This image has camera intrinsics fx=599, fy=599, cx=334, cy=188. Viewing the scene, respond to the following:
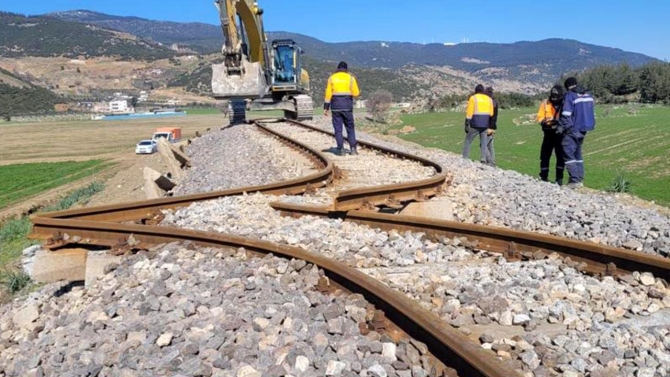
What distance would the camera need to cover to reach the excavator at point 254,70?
19672mm

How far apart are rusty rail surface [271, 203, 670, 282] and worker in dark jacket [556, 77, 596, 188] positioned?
18.7 ft

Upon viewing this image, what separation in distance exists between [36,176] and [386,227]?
94.3ft

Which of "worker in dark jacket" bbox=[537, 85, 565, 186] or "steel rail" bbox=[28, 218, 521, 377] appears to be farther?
"worker in dark jacket" bbox=[537, 85, 565, 186]

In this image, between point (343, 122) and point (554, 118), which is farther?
point (343, 122)

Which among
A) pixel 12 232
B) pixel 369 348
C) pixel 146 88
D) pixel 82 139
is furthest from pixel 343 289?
pixel 146 88

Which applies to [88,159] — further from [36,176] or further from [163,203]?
[163,203]

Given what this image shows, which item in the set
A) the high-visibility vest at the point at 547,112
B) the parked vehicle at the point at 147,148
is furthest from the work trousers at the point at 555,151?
the parked vehicle at the point at 147,148

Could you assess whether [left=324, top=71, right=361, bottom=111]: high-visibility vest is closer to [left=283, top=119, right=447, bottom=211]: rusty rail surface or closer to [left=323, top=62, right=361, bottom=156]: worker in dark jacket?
[left=323, top=62, right=361, bottom=156]: worker in dark jacket

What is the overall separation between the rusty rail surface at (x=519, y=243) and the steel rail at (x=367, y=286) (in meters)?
1.44

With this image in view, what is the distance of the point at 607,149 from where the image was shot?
21.7 meters

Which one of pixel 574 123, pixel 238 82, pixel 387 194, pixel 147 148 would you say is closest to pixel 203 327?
pixel 387 194

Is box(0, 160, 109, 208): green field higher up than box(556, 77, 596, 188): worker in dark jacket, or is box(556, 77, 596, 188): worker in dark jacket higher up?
box(556, 77, 596, 188): worker in dark jacket

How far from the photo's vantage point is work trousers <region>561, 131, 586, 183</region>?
1059 centimetres

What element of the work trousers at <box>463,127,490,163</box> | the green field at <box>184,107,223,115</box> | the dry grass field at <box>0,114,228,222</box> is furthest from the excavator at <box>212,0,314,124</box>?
the green field at <box>184,107,223,115</box>
